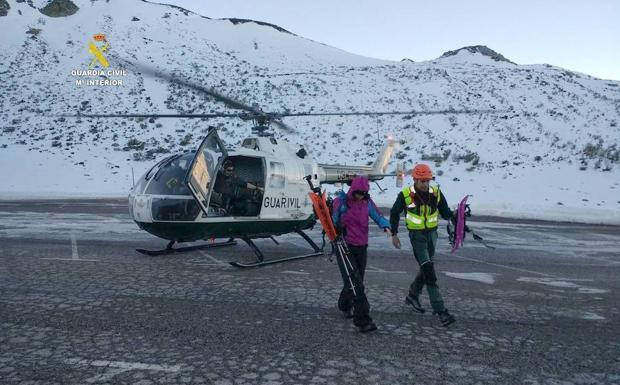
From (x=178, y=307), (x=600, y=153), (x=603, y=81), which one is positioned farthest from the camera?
(x=603, y=81)

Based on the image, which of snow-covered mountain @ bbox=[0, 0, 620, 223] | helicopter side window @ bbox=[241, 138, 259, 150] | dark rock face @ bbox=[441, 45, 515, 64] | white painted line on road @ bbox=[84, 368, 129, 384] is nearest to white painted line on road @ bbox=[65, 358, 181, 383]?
white painted line on road @ bbox=[84, 368, 129, 384]

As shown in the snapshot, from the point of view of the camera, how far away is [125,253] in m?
8.96

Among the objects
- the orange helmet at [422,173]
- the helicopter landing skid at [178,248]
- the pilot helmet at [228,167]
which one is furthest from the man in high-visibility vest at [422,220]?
the helicopter landing skid at [178,248]

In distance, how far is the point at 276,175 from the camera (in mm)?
8742

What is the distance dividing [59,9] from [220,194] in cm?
5816

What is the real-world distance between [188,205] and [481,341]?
5141 mm

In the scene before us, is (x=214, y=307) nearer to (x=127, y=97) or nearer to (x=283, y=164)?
(x=283, y=164)

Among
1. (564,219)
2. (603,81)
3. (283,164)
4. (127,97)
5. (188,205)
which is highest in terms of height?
(603,81)

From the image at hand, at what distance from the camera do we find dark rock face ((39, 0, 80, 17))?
52.7m

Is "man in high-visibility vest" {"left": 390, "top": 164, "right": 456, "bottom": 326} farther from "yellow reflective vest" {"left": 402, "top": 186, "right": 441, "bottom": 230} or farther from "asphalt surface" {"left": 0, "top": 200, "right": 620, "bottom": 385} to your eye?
"asphalt surface" {"left": 0, "top": 200, "right": 620, "bottom": 385}

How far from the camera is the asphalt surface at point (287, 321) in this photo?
12.5ft

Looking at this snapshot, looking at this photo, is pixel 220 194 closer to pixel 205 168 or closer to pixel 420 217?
pixel 205 168

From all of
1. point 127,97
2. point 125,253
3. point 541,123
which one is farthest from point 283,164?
point 127,97

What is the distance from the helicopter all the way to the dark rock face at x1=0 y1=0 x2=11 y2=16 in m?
55.2
